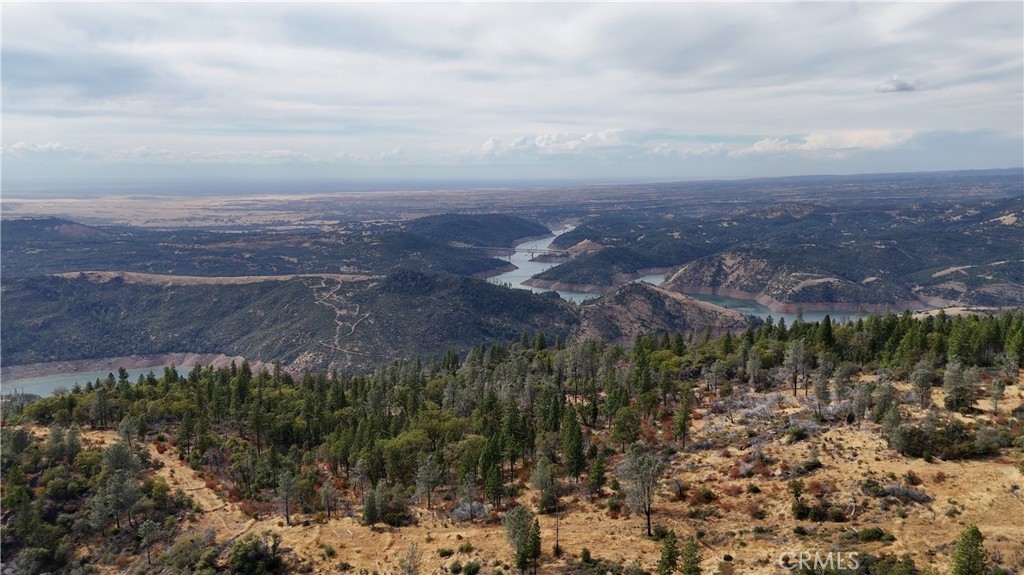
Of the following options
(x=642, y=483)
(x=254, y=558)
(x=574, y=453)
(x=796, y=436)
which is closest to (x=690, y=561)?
(x=642, y=483)

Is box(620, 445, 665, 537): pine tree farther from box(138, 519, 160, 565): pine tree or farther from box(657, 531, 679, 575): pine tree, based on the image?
box(138, 519, 160, 565): pine tree

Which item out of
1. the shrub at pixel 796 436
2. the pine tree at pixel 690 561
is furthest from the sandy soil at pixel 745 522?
the pine tree at pixel 690 561

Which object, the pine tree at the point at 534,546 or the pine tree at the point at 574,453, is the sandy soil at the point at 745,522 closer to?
the pine tree at the point at 534,546

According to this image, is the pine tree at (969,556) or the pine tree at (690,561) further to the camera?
the pine tree at (690,561)

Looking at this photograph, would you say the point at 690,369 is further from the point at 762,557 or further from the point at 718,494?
the point at 762,557

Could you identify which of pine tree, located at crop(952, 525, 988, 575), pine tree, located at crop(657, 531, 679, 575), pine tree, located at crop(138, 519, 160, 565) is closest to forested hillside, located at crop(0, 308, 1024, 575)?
Result: pine tree, located at crop(952, 525, 988, 575)

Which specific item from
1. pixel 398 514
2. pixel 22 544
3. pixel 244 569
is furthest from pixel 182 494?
pixel 398 514

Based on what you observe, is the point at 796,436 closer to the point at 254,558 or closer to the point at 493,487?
the point at 493,487
